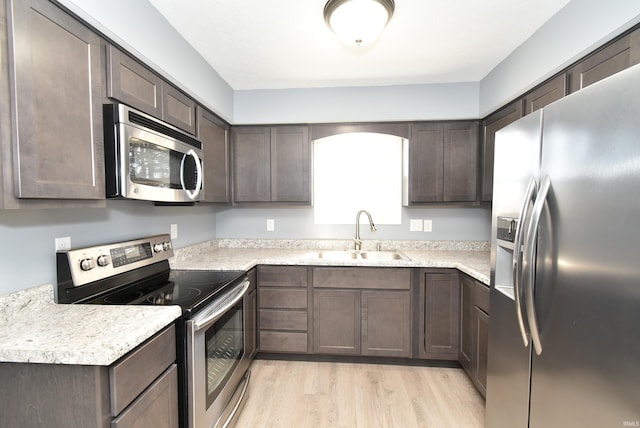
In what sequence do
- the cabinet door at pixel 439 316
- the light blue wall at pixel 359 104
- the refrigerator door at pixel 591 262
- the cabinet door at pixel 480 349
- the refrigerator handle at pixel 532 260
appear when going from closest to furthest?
1. the refrigerator door at pixel 591 262
2. the refrigerator handle at pixel 532 260
3. the cabinet door at pixel 480 349
4. the cabinet door at pixel 439 316
5. the light blue wall at pixel 359 104

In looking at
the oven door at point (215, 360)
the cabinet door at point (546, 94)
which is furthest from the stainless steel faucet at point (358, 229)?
the cabinet door at point (546, 94)

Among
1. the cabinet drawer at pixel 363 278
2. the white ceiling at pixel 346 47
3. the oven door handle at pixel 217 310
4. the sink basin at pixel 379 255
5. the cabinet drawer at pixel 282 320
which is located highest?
the white ceiling at pixel 346 47

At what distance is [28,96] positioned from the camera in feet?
3.06

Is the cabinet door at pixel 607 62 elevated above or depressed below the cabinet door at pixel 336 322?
above

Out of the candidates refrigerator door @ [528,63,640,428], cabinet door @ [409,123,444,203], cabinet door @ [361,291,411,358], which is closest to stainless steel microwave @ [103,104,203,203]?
cabinet door @ [361,291,411,358]

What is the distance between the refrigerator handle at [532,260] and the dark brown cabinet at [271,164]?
190 cm

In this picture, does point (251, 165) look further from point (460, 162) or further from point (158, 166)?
point (460, 162)

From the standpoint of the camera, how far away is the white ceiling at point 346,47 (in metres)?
1.57

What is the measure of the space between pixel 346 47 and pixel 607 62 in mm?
1434

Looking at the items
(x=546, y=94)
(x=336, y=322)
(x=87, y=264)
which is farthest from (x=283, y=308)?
(x=546, y=94)

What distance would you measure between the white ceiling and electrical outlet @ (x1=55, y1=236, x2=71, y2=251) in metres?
1.34

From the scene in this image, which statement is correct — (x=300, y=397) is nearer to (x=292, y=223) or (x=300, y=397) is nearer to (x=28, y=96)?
(x=292, y=223)

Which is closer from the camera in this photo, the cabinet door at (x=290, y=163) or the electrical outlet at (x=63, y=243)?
the electrical outlet at (x=63, y=243)

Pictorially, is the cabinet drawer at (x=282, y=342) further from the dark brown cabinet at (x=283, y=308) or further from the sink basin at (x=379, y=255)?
the sink basin at (x=379, y=255)
